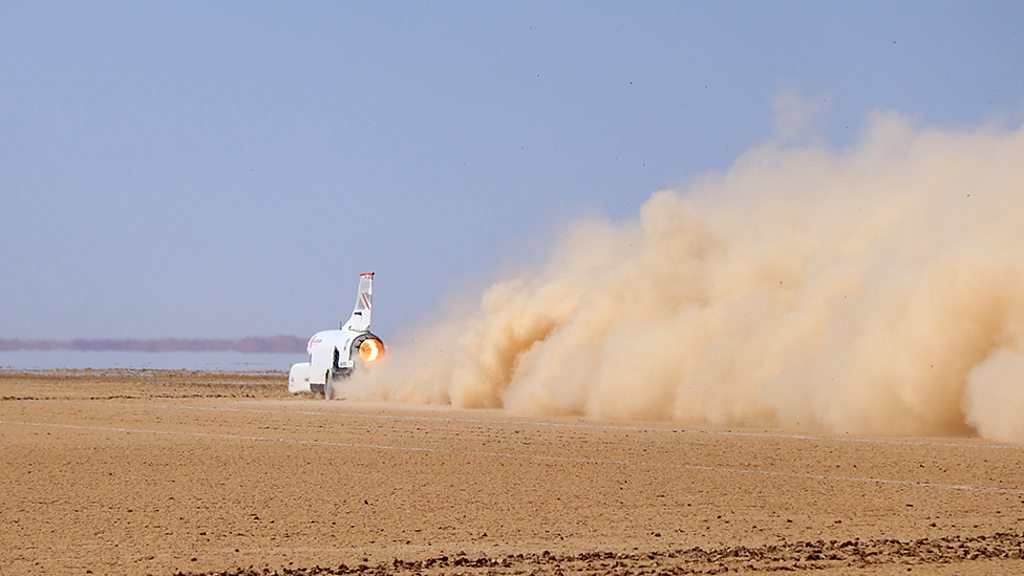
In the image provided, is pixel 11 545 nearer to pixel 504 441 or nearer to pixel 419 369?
pixel 504 441

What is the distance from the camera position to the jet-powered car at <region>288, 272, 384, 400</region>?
5203 cm

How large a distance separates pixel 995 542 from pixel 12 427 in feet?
76.5

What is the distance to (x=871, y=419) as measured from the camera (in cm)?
2847

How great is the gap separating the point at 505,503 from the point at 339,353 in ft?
118

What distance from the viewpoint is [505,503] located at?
16.8m

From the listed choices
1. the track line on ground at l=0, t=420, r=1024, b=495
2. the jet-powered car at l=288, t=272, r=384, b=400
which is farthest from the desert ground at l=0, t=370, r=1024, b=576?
the jet-powered car at l=288, t=272, r=384, b=400

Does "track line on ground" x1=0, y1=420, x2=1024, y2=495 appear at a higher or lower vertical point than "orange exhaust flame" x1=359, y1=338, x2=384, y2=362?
lower

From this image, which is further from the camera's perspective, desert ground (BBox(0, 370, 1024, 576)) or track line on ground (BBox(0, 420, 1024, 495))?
track line on ground (BBox(0, 420, 1024, 495))

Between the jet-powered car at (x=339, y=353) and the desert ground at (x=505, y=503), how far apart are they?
22318 millimetres

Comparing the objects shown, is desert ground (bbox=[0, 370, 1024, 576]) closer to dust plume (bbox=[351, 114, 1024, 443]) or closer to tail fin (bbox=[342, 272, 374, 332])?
dust plume (bbox=[351, 114, 1024, 443])

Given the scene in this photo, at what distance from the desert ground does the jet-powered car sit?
73.2 feet

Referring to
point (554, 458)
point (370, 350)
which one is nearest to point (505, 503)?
point (554, 458)

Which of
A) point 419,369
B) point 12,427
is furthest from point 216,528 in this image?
point 419,369

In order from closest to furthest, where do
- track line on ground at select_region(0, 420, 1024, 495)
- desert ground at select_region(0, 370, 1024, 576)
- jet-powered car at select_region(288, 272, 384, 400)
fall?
desert ground at select_region(0, 370, 1024, 576) < track line on ground at select_region(0, 420, 1024, 495) < jet-powered car at select_region(288, 272, 384, 400)
